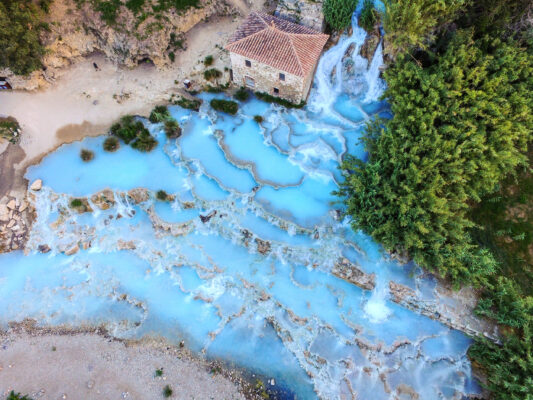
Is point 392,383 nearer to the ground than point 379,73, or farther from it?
nearer to the ground

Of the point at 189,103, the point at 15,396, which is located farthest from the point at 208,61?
the point at 15,396

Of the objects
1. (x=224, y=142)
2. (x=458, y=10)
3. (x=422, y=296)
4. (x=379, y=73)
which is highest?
(x=458, y=10)

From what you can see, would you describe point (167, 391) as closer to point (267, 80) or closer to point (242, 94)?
point (242, 94)

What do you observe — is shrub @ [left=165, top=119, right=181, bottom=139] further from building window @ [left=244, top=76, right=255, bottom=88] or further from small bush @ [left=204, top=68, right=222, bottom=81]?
building window @ [left=244, top=76, right=255, bottom=88]

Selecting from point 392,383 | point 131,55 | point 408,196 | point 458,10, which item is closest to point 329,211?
point 408,196

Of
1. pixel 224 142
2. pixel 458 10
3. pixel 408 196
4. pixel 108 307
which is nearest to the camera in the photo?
pixel 408 196

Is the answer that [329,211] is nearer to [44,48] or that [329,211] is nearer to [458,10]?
[458,10]
